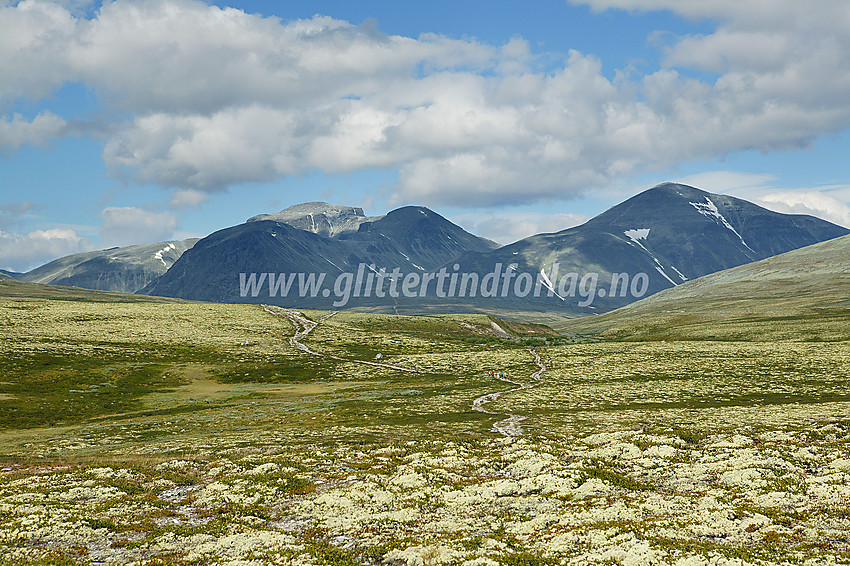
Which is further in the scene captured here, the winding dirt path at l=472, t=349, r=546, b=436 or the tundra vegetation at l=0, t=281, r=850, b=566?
the winding dirt path at l=472, t=349, r=546, b=436

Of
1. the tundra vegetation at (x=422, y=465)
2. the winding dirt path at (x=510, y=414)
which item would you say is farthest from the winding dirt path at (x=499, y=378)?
the tundra vegetation at (x=422, y=465)

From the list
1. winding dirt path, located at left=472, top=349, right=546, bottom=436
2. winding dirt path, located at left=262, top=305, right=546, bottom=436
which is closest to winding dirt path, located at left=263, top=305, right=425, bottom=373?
winding dirt path, located at left=262, top=305, right=546, bottom=436

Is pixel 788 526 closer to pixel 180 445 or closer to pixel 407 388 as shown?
pixel 180 445

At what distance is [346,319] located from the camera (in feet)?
597

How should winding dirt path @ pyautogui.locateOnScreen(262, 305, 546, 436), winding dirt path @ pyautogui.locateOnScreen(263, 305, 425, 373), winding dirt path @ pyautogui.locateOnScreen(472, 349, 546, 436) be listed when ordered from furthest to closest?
1. winding dirt path @ pyautogui.locateOnScreen(263, 305, 425, 373)
2. winding dirt path @ pyautogui.locateOnScreen(262, 305, 546, 436)
3. winding dirt path @ pyautogui.locateOnScreen(472, 349, 546, 436)

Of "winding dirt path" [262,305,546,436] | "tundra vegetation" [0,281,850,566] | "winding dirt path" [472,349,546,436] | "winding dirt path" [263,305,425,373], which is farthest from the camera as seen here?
"winding dirt path" [263,305,425,373]

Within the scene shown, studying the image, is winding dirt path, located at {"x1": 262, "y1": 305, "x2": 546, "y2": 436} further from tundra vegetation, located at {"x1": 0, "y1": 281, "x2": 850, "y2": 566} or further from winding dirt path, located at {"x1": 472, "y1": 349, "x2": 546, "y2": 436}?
tundra vegetation, located at {"x1": 0, "y1": 281, "x2": 850, "y2": 566}

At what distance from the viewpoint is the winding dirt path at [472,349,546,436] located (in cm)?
5366

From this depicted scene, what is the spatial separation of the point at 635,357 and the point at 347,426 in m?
75.4

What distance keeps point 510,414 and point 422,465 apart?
28571 millimetres

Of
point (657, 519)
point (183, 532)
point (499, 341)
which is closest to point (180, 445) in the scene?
point (183, 532)

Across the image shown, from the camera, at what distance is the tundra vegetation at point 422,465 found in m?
23.4

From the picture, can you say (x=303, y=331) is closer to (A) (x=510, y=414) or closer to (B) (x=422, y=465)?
(A) (x=510, y=414)

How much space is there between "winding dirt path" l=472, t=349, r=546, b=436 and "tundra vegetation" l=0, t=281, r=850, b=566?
1.29 metres
